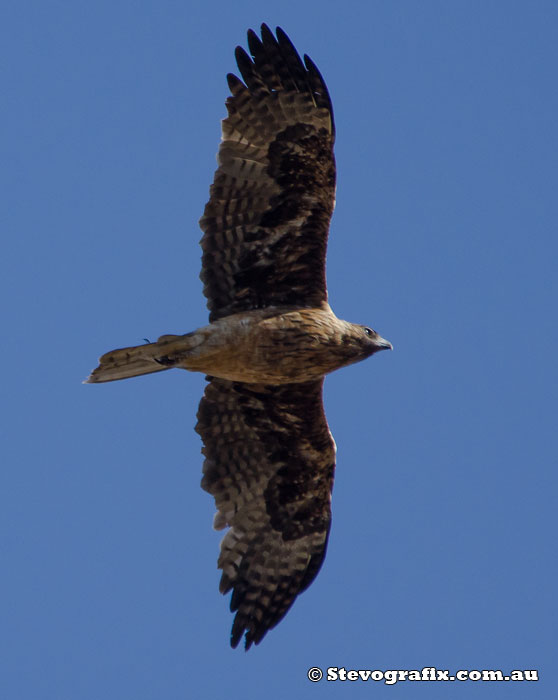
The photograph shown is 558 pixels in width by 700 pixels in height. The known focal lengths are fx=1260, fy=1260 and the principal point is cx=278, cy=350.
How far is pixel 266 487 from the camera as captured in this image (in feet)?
36.6

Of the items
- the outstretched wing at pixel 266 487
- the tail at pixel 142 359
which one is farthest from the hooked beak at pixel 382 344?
the tail at pixel 142 359

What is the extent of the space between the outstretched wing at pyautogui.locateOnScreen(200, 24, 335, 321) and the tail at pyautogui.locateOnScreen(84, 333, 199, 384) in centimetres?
58

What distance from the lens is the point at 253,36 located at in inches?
399

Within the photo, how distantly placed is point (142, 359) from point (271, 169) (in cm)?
183

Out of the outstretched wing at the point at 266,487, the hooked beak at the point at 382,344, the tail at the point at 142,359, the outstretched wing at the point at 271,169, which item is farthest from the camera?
the outstretched wing at the point at 266,487

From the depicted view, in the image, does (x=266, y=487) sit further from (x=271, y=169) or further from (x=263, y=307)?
(x=271, y=169)

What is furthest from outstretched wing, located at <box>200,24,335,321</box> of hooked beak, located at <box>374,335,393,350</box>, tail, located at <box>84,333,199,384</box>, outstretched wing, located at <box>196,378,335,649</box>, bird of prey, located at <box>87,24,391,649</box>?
outstretched wing, located at <box>196,378,335,649</box>

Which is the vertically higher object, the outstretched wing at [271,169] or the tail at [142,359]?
the outstretched wing at [271,169]

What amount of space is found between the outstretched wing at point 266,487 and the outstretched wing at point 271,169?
4.08 ft

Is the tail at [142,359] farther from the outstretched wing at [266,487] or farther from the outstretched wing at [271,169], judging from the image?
the outstretched wing at [266,487]

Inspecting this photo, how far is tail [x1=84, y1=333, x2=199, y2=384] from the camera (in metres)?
9.83

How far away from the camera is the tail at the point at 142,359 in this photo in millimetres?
9828

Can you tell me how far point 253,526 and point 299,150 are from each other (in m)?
3.33

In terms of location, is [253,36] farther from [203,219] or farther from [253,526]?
[253,526]
